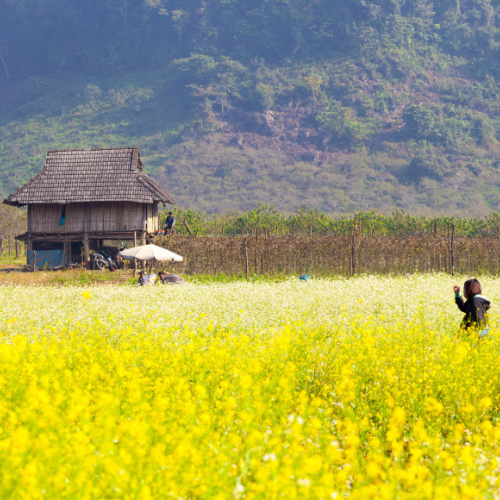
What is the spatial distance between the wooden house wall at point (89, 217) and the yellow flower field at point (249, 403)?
1821 centimetres

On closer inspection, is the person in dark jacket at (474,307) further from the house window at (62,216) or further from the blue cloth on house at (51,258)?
the blue cloth on house at (51,258)

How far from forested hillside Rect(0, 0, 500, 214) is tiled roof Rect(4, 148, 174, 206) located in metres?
67.1

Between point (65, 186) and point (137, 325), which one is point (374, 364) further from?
point (65, 186)

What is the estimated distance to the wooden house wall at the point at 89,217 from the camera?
1246 inches

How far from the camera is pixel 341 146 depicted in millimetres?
131750

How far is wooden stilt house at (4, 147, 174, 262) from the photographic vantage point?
31250 millimetres

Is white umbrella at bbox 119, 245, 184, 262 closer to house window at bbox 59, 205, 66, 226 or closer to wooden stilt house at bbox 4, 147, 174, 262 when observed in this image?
wooden stilt house at bbox 4, 147, 174, 262

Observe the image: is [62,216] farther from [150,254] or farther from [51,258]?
[150,254]


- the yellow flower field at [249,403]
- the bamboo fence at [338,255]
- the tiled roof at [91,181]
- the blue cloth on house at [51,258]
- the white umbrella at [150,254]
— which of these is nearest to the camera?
the yellow flower field at [249,403]

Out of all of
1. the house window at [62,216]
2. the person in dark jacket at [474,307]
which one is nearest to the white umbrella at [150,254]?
the house window at [62,216]

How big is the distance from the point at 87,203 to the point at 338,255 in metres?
14.8

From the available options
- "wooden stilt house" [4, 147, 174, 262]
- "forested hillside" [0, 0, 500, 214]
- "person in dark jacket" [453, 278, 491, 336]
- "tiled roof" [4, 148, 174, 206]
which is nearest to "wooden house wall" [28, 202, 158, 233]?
"wooden stilt house" [4, 147, 174, 262]

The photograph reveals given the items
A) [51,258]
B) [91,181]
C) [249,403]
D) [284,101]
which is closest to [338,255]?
[91,181]

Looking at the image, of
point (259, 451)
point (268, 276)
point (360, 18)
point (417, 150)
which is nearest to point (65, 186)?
point (268, 276)
